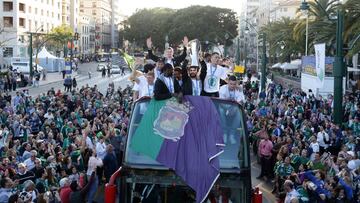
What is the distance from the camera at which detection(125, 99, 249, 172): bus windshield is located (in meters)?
9.15

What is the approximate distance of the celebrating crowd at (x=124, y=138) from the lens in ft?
36.5

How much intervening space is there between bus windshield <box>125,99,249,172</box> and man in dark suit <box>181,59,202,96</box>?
2.50 feet

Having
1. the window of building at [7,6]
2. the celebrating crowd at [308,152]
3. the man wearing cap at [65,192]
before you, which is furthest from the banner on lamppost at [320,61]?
the window of building at [7,6]

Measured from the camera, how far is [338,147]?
63.0 feet

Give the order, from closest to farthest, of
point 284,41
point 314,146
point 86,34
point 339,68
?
point 314,146, point 339,68, point 284,41, point 86,34

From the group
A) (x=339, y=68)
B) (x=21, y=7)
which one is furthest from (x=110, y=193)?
(x=21, y=7)

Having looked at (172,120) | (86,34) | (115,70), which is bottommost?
(115,70)

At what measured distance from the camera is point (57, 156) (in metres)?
14.5

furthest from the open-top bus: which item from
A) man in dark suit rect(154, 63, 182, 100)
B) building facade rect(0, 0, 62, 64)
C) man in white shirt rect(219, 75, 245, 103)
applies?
building facade rect(0, 0, 62, 64)

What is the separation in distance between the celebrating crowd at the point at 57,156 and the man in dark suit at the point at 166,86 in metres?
2.83

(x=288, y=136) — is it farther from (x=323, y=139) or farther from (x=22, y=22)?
(x=22, y=22)

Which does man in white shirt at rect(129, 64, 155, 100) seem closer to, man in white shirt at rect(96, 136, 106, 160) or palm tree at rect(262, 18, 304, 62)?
man in white shirt at rect(96, 136, 106, 160)

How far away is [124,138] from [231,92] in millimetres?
6090

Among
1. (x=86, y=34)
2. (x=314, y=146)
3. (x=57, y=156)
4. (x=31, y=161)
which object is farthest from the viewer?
(x=86, y=34)
